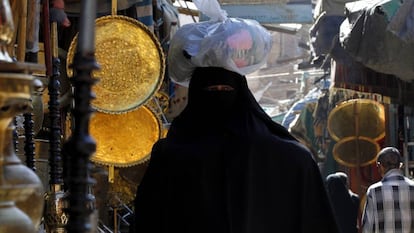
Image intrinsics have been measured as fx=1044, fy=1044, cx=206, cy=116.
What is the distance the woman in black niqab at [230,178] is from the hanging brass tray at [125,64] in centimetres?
277

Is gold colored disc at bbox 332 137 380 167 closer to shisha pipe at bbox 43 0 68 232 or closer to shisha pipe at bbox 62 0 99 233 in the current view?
shisha pipe at bbox 43 0 68 232

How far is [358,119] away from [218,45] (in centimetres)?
1043

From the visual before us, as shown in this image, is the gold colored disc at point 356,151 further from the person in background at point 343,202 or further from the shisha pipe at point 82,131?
the shisha pipe at point 82,131

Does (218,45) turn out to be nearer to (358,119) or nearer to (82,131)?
(82,131)

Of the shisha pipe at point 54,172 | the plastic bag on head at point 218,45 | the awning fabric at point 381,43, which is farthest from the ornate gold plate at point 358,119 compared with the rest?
the shisha pipe at point 54,172

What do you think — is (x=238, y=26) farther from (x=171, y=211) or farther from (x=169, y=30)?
(x=169, y=30)

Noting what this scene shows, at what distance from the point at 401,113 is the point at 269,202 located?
8.57m

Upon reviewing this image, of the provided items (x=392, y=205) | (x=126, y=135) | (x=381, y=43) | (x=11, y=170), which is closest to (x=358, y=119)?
(x=381, y=43)

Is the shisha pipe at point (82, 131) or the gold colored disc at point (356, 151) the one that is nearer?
the shisha pipe at point (82, 131)

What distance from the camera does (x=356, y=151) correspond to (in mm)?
14359

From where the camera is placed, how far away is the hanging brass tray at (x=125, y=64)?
6988 mm

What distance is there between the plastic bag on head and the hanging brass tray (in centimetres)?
241

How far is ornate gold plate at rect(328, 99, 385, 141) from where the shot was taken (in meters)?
14.5

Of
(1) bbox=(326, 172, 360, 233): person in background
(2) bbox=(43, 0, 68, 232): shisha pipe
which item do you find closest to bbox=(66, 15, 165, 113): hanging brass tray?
(2) bbox=(43, 0, 68, 232): shisha pipe
